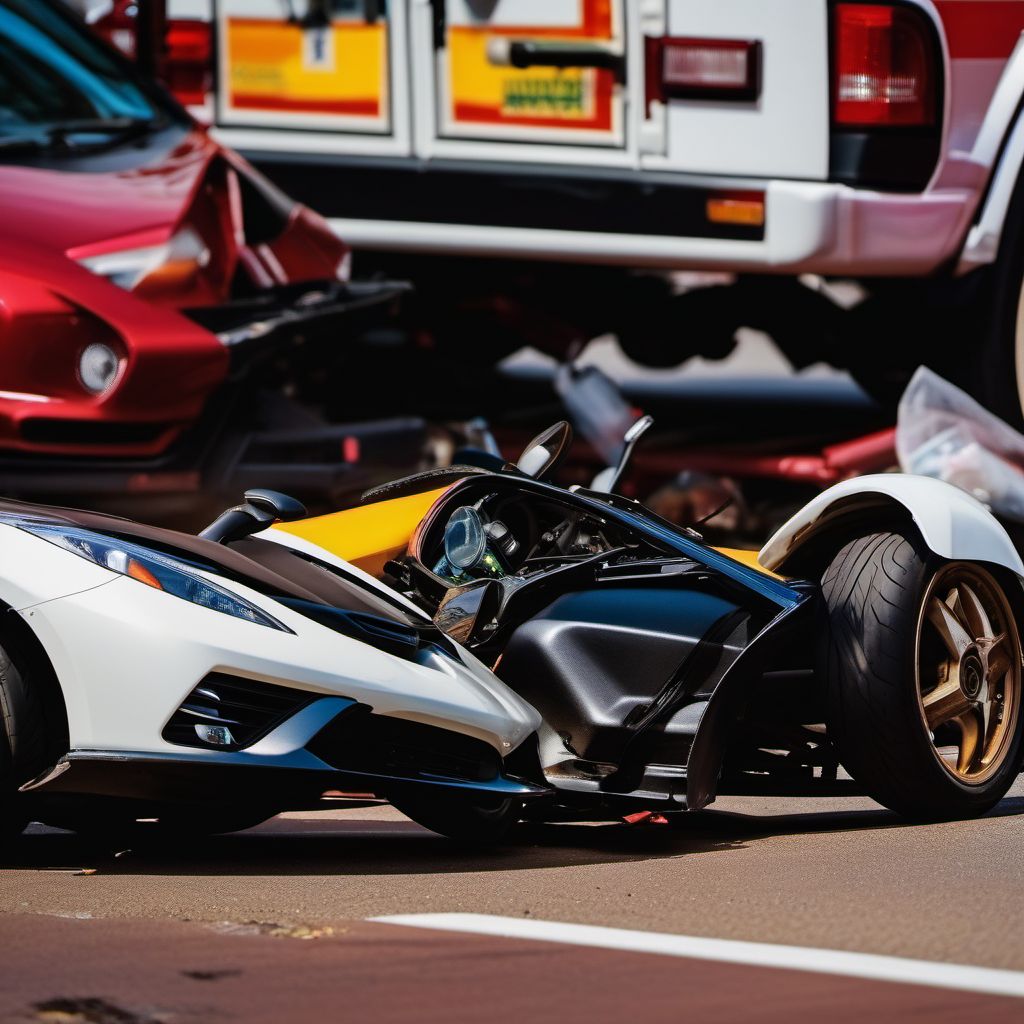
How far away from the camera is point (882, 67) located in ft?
31.4

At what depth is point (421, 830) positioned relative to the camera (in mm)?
6188

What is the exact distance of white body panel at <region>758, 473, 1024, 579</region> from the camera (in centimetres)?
570

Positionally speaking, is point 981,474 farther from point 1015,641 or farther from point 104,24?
point 104,24

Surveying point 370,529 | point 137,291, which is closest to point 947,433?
point 137,291

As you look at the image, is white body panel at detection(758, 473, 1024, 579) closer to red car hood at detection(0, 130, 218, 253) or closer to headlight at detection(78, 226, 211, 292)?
headlight at detection(78, 226, 211, 292)

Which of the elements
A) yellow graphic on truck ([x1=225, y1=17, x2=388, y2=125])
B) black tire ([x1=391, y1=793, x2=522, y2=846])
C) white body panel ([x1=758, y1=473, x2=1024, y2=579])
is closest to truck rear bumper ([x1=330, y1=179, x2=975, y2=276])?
yellow graphic on truck ([x1=225, y1=17, x2=388, y2=125])

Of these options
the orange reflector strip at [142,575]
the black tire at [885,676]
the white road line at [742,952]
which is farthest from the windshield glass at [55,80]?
the white road line at [742,952]

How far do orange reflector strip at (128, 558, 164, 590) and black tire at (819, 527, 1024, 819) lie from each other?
6.80 ft

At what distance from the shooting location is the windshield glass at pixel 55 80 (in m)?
8.73

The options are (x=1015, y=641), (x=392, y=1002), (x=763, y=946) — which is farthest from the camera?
(x=1015, y=641)

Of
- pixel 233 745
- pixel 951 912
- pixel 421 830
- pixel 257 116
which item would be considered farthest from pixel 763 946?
pixel 257 116

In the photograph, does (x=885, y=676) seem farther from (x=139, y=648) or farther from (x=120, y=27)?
(x=120, y=27)

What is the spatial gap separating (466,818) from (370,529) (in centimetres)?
103

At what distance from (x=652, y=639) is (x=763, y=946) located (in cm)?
182
